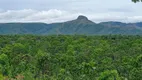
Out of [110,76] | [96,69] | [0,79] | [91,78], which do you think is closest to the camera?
[0,79]

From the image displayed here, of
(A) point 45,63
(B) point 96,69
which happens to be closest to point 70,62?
(A) point 45,63

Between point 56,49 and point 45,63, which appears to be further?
point 56,49

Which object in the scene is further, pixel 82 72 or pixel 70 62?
pixel 70 62

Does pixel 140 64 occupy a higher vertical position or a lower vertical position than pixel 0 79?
lower

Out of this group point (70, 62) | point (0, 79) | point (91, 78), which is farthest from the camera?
point (70, 62)

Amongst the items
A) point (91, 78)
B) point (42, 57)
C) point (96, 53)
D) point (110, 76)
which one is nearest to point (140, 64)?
point (91, 78)

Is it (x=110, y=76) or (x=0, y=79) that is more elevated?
(x=0, y=79)

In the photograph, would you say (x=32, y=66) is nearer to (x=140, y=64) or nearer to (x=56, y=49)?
(x=140, y=64)

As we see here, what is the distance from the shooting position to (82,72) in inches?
1416

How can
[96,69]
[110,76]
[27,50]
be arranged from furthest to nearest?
[27,50] → [96,69] → [110,76]

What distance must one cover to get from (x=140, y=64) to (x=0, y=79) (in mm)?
20717

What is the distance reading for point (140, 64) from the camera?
112 feet

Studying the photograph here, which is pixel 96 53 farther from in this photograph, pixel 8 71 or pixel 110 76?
pixel 110 76

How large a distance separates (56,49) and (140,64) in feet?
152
